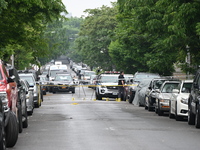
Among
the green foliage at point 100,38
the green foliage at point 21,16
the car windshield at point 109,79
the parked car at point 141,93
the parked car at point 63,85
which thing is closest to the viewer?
the green foliage at point 21,16

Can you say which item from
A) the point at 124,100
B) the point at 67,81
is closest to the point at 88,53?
the point at 67,81

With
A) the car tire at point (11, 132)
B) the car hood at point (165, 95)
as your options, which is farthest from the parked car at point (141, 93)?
the car tire at point (11, 132)

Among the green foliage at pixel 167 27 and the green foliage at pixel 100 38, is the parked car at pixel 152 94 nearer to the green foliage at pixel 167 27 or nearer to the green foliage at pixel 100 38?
the green foliage at pixel 167 27

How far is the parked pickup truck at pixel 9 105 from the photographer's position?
40.1 feet

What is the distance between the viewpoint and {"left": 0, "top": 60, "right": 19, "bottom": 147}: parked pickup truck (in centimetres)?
1223

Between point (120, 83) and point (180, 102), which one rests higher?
point (120, 83)

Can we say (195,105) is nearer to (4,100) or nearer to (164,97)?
(164,97)

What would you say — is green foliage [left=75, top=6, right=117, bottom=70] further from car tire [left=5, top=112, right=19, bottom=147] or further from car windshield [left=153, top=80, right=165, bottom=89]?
car tire [left=5, top=112, right=19, bottom=147]

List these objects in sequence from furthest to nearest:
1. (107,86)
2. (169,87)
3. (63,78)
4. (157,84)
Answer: (63,78) → (107,86) → (157,84) → (169,87)

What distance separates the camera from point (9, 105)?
13477 millimetres

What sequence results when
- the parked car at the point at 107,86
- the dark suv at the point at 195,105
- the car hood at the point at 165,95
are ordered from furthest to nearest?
the parked car at the point at 107,86, the car hood at the point at 165,95, the dark suv at the point at 195,105

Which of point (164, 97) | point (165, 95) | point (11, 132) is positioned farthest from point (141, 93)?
point (11, 132)

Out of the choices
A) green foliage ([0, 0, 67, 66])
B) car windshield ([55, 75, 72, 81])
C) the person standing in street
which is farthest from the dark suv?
car windshield ([55, 75, 72, 81])

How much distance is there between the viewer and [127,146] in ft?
40.9
